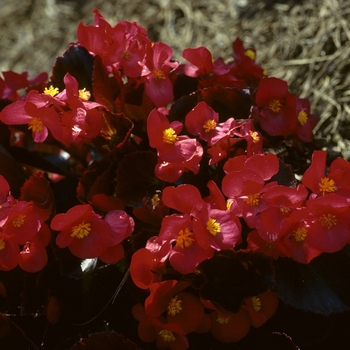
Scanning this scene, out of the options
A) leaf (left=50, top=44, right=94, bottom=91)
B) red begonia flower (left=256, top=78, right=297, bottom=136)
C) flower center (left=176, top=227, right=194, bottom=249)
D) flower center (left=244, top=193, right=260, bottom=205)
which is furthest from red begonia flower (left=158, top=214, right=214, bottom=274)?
leaf (left=50, top=44, right=94, bottom=91)

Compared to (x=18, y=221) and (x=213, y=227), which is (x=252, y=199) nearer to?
(x=213, y=227)

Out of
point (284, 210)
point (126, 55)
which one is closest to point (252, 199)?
point (284, 210)

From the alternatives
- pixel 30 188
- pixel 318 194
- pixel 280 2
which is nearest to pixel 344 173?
pixel 318 194

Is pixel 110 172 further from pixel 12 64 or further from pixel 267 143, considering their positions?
pixel 12 64

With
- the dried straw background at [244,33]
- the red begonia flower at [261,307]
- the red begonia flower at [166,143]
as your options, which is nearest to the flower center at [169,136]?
the red begonia flower at [166,143]

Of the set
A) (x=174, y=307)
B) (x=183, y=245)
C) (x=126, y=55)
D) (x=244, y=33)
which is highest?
(x=126, y=55)

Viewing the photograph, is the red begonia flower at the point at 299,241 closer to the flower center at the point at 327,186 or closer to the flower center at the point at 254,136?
the flower center at the point at 327,186
